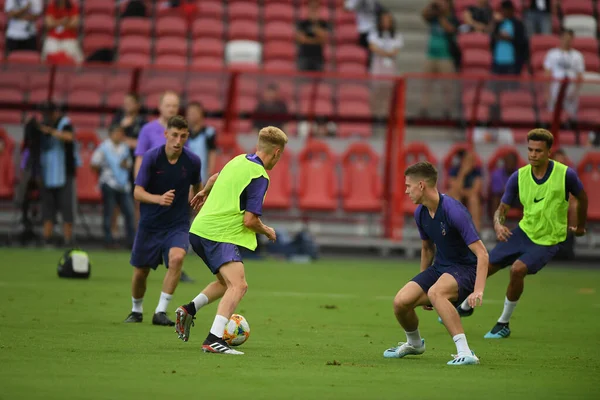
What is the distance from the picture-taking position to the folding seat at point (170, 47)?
2319 centimetres

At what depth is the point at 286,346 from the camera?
9.20m

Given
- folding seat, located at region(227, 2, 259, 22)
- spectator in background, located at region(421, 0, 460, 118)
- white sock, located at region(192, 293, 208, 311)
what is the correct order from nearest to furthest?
1. white sock, located at region(192, 293, 208, 311)
2. spectator in background, located at region(421, 0, 460, 118)
3. folding seat, located at region(227, 2, 259, 22)

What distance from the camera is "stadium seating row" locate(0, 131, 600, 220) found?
2044 cm

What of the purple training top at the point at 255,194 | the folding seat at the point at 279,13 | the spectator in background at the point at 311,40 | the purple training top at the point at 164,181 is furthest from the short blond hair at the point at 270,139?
the folding seat at the point at 279,13

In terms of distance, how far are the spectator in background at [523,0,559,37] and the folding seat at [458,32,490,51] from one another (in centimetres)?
149

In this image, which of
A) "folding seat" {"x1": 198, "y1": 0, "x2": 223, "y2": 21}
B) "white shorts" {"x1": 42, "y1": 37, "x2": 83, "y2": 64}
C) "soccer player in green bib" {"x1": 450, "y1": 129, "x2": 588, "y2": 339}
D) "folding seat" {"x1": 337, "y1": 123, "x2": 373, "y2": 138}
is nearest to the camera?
"soccer player in green bib" {"x1": 450, "y1": 129, "x2": 588, "y2": 339}

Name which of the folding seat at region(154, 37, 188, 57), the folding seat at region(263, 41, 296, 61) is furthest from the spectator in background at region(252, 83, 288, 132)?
the folding seat at region(154, 37, 188, 57)

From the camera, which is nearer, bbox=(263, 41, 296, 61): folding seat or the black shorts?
the black shorts

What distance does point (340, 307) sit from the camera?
1270 centimetres

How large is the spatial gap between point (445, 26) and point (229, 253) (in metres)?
15.2

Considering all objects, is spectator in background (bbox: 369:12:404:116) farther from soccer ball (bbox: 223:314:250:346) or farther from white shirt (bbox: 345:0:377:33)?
soccer ball (bbox: 223:314:250:346)

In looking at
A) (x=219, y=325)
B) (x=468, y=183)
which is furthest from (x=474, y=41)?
(x=219, y=325)

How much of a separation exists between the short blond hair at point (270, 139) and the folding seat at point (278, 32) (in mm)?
15240

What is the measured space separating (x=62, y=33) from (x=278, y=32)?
480 cm
